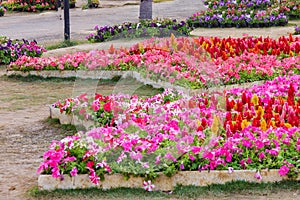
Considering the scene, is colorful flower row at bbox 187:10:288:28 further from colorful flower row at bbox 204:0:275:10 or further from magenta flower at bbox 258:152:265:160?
magenta flower at bbox 258:152:265:160

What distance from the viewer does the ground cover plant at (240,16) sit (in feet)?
66.3

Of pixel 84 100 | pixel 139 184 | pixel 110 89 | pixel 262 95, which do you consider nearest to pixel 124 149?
pixel 139 184

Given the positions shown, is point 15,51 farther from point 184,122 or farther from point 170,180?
point 170,180

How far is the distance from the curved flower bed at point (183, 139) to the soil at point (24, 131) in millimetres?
367

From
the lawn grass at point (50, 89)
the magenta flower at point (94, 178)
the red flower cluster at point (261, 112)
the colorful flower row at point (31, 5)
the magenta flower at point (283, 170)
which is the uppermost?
the red flower cluster at point (261, 112)

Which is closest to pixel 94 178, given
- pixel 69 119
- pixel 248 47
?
pixel 69 119

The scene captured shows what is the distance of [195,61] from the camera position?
11.3 m

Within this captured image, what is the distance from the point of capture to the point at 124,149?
6879 millimetres

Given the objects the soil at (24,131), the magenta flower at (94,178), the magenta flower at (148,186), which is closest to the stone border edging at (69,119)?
the soil at (24,131)

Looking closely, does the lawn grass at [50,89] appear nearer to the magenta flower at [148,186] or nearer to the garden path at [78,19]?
the magenta flower at [148,186]

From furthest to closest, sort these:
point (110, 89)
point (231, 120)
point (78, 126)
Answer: point (110, 89) → point (78, 126) → point (231, 120)

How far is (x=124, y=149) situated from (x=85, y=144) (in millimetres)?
401

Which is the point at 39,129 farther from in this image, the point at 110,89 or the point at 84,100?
the point at 110,89

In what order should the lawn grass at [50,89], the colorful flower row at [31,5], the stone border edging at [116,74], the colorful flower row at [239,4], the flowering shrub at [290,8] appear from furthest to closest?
the colorful flower row at [31,5], the colorful flower row at [239,4], the flowering shrub at [290,8], the lawn grass at [50,89], the stone border edging at [116,74]
